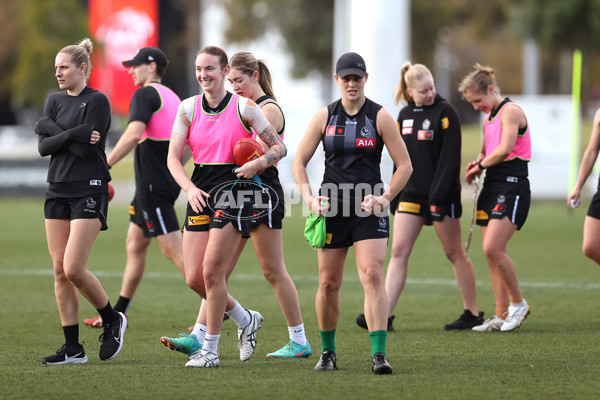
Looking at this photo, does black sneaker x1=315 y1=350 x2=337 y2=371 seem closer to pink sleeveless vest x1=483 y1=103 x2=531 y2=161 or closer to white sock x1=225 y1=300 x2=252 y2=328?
white sock x1=225 y1=300 x2=252 y2=328

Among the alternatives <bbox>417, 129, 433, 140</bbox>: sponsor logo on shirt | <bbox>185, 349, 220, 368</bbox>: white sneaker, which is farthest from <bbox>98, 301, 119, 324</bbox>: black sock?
<bbox>417, 129, 433, 140</bbox>: sponsor logo on shirt

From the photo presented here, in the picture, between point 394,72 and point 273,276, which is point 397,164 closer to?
point 273,276

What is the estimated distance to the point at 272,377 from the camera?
613 cm

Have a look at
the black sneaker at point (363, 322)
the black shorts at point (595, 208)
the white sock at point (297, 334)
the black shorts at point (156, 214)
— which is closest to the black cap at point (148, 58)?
the black shorts at point (156, 214)

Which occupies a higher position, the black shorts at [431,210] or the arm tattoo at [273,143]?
the arm tattoo at [273,143]

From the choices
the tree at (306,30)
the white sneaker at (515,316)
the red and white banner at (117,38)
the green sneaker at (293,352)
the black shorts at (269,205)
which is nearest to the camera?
the black shorts at (269,205)

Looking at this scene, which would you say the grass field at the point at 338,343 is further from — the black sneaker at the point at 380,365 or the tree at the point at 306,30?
the tree at the point at 306,30

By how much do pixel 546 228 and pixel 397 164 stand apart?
1195cm

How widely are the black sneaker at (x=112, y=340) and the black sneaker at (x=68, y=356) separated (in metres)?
0.16

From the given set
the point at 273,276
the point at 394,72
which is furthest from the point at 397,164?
the point at 394,72

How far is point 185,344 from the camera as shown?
21.7 feet

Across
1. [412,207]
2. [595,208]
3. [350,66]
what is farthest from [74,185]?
[595,208]

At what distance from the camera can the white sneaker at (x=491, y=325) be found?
322 inches

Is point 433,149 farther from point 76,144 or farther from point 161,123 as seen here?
point 76,144
